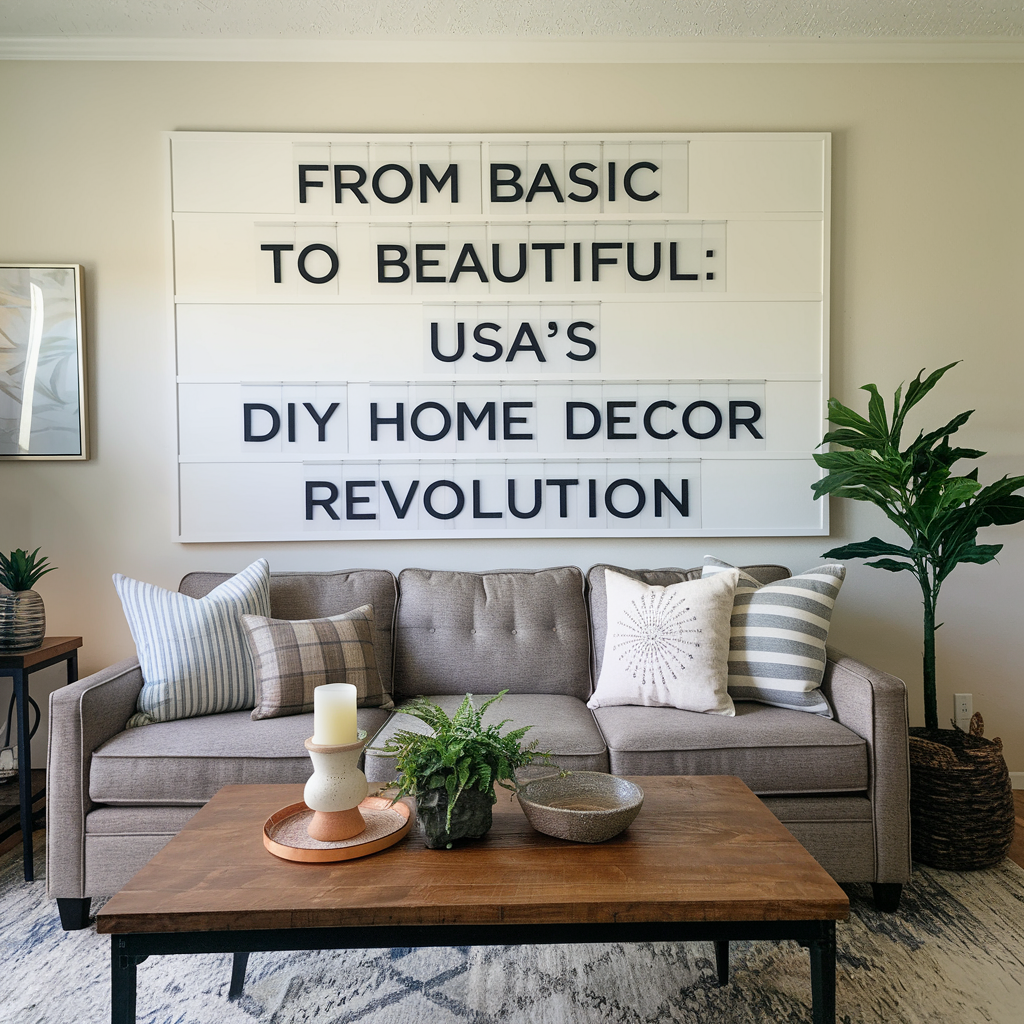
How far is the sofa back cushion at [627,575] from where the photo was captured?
2570 mm

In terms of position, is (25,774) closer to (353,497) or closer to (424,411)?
(353,497)

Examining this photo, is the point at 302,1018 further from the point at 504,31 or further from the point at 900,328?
the point at 504,31

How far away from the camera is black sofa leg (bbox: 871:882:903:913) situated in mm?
2008

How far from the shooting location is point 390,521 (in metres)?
2.86

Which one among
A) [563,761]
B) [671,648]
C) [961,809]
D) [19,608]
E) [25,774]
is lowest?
[961,809]

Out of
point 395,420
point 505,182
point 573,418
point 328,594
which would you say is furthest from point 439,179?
point 328,594

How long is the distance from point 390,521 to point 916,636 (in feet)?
6.72

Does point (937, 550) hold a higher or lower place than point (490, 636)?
higher

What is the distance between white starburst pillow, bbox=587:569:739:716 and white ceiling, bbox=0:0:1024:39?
1990 millimetres

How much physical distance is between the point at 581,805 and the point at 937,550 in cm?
157

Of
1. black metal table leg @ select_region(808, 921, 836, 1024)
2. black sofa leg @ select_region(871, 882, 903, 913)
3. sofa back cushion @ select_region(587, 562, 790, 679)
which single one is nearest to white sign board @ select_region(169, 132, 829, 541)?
sofa back cushion @ select_region(587, 562, 790, 679)

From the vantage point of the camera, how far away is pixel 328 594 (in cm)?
259

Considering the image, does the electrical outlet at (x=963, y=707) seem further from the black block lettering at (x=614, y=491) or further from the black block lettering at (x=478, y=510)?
the black block lettering at (x=478, y=510)

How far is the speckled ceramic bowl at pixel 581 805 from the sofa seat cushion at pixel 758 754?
1.51 feet
